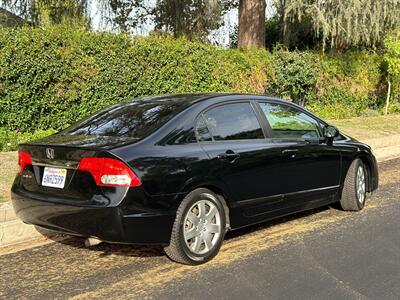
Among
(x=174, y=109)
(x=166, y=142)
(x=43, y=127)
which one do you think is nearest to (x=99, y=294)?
(x=166, y=142)

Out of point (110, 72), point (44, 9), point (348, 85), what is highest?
point (44, 9)

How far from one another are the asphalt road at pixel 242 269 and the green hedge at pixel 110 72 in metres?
6.06

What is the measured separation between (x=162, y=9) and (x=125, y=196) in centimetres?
1737

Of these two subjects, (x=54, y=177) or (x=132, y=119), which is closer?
(x=54, y=177)

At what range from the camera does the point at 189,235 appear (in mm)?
4621

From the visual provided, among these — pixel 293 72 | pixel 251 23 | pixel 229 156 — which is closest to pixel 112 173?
pixel 229 156

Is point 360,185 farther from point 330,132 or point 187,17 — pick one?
point 187,17

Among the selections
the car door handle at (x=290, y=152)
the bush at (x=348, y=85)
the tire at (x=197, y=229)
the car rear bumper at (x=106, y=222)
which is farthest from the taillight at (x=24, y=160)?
the bush at (x=348, y=85)

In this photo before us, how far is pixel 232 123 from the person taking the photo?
17.2 ft

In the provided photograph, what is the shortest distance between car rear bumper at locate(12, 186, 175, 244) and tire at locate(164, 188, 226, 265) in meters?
0.12

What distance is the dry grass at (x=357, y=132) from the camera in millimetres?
7430

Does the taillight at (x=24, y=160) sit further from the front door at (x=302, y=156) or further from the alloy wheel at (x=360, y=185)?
the alloy wheel at (x=360, y=185)

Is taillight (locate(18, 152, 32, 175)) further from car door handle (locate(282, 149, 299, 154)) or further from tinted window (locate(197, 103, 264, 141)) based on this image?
car door handle (locate(282, 149, 299, 154))

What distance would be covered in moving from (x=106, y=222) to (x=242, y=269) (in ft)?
4.12
